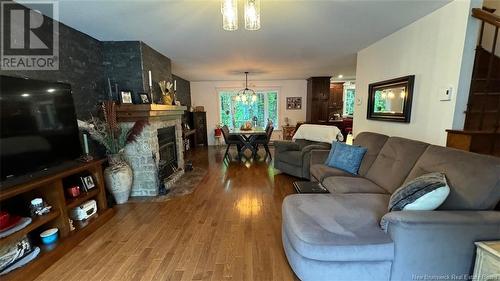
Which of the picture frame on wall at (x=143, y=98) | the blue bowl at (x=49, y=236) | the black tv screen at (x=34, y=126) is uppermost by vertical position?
the picture frame on wall at (x=143, y=98)

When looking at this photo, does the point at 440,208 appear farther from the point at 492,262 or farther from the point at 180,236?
the point at 180,236

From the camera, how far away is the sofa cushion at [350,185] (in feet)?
7.20

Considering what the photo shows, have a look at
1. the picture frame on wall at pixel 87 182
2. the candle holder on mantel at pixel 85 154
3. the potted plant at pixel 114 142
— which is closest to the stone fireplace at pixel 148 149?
the potted plant at pixel 114 142

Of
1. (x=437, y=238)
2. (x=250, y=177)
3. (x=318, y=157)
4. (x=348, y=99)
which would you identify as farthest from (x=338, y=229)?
(x=348, y=99)

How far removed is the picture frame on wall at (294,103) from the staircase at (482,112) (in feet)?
16.8

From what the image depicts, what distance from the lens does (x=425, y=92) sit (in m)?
2.41

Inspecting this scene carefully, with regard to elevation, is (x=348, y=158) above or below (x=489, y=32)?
below

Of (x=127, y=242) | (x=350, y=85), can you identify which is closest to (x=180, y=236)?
(x=127, y=242)

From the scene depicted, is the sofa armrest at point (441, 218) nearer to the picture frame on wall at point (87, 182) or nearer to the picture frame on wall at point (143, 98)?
the picture frame on wall at point (87, 182)

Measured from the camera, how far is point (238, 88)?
24.5 feet

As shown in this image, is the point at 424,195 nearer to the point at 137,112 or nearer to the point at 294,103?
the point at 137,112

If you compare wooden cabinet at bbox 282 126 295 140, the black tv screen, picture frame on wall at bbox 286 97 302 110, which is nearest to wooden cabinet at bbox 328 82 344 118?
picture frame on wall at bbox 286 97 302 110

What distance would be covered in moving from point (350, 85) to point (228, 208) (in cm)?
795

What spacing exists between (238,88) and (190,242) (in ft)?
19.9
